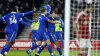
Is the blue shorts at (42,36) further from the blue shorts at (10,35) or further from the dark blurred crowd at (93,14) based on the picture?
→ the dark blurred crowd at (93,14)

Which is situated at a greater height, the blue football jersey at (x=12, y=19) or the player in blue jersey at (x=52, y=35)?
the blue football jersey at (x=12, y=19)

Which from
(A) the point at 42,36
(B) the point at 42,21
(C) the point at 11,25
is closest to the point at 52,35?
(A) the point at 42,36

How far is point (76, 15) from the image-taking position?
32.6 feet

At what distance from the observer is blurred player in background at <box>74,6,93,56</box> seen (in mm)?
9922

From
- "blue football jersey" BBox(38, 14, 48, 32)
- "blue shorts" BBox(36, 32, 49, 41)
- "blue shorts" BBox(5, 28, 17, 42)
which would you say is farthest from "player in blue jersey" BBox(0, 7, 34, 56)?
"blue shorts" BBox(36, 32, 49, 41)

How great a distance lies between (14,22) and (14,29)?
24 centimetres

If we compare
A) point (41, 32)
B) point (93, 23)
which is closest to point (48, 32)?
point (41, 32)

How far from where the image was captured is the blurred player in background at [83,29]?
992cm

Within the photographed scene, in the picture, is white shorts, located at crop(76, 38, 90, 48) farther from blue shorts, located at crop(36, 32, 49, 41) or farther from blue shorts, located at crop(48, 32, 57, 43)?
blue shorts, located at crop(48, 32, 57, 43)

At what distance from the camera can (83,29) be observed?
10.1 m

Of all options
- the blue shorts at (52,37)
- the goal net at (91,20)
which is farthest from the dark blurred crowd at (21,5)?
the goal net at (91,20)

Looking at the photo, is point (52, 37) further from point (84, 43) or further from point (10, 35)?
point (84, 43)

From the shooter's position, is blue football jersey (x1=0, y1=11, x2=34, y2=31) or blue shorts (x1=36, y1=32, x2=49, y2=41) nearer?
blue shorts (x1=36, y1=32, x2=49, y2=41)

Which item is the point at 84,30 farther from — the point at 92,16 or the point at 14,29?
the point at 14,29
